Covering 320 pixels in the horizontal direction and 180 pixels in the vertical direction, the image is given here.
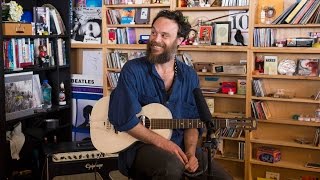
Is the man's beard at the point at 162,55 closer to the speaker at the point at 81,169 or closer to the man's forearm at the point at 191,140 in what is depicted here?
the man's forearm at the point at 191,140

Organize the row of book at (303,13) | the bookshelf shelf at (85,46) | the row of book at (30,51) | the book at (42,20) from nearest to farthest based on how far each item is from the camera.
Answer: the row of book at (303,13) → the row of book at (30,51) → the book at (42,20) → the bookshelf shelf at (85,46)

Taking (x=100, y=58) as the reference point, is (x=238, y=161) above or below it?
below

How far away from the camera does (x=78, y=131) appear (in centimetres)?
443

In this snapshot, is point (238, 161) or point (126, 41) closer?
point (238, 161)

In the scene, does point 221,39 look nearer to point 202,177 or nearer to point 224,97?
point 224,97

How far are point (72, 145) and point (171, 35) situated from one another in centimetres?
139

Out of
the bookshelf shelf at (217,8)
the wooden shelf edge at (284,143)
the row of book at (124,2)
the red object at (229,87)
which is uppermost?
the row of book at (124,2)

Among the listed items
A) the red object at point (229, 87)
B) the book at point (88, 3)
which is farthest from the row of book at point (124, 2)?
the red object at point (229, 87)

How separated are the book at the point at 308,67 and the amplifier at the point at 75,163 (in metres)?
1.69

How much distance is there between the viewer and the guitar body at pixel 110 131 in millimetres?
2352

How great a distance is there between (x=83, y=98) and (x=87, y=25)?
0.76 metres

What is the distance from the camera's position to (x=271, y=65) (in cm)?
355

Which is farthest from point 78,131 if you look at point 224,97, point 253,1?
point 253,1

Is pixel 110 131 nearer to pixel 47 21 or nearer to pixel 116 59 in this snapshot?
pixel 116 59
